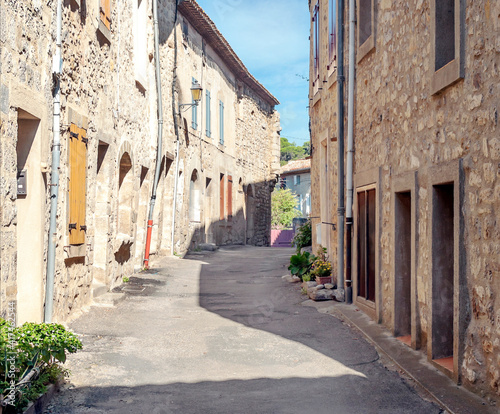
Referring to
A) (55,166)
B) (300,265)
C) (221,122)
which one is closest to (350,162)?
(300,265)

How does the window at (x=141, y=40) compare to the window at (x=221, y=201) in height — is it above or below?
above

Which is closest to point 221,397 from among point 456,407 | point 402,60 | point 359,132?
point 456,407

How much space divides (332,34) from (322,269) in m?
3.62

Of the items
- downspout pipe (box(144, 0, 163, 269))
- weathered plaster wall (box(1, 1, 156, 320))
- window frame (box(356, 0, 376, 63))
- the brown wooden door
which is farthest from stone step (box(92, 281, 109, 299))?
window frame (box(356, 0, 376, 63))

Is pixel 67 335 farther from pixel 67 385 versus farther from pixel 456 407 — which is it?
pixel 456 407

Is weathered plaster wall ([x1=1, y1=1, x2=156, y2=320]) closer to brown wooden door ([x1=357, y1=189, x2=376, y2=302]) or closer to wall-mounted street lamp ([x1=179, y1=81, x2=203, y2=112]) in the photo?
wall-mounted street lamp ([x1=179, y1=81, x2=203, y2=112])

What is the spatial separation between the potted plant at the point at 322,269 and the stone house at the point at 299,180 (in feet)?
112

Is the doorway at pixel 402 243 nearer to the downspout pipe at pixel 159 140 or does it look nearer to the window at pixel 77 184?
the window at pixel 77 184

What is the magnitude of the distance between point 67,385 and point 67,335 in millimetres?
548

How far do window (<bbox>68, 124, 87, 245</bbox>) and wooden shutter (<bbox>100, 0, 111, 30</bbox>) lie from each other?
70.4 inches

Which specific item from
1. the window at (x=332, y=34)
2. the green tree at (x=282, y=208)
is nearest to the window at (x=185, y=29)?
the window at (x=332, y=34)

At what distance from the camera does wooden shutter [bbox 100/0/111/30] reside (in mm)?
8211

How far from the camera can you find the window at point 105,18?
320 inches

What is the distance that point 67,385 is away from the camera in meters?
4.60
